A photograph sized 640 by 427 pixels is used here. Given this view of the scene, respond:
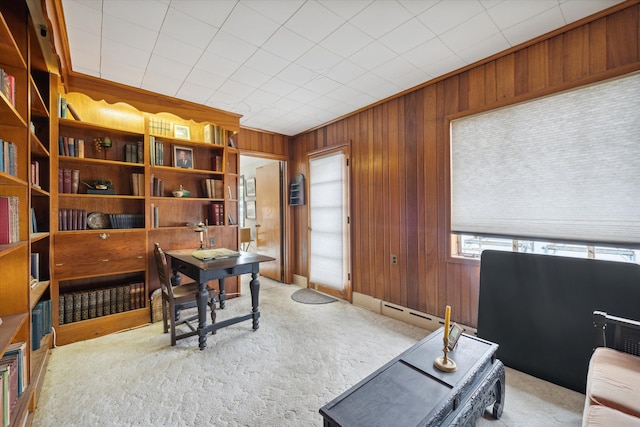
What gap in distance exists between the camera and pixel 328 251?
13.5ft

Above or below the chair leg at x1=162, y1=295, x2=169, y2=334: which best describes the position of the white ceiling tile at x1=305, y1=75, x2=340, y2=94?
above

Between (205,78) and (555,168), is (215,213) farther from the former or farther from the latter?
(555,168)

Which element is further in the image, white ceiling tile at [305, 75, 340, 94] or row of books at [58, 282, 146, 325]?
white ceiling tile at [305, 75, 340, 94]

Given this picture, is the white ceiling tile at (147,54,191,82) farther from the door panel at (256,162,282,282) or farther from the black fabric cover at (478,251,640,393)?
the black fabric cover at (478,251,640,393)

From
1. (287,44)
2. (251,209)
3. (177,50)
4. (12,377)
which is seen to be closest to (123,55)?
(177,50)

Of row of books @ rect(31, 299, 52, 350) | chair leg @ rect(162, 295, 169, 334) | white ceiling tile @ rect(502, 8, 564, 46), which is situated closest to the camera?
white ceiling tile @ rect(502, 8, 564, 46)

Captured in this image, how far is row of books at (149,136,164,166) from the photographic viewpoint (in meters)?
3.15

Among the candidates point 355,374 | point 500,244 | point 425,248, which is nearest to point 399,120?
point 425,248

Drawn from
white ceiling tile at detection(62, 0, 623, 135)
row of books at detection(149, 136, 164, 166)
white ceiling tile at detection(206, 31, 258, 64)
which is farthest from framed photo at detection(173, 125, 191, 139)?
white ceiling tile at detection(206, 31, 258, 64)

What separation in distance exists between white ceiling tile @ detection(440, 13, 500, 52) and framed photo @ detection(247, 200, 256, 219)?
15.8 feet

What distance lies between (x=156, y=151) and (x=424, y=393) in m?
3.54

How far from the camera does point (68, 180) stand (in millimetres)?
2668

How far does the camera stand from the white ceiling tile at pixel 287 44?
6.83 ft

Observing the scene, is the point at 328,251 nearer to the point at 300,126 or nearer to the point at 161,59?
the point at 300,126
